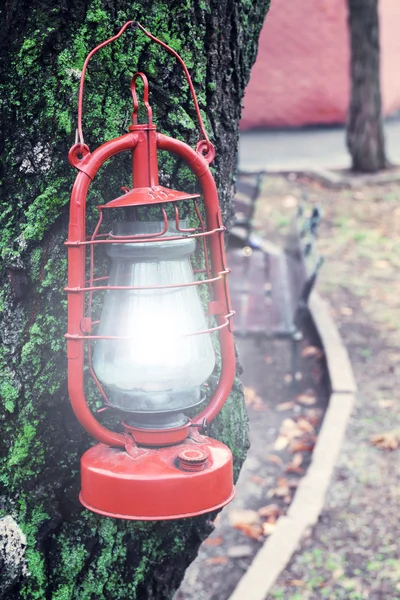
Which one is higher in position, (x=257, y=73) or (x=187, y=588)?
(x=257, y=73)

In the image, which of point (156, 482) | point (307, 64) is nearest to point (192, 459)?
point (156, 482)

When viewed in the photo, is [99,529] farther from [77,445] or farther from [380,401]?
[380,401]

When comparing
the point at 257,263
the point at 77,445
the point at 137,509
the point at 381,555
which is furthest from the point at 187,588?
the point at 257,263

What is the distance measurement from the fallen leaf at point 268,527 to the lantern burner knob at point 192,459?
236 centimetres

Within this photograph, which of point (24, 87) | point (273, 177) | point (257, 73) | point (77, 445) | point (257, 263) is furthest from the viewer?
point (257, 73)

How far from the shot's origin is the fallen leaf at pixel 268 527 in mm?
3523

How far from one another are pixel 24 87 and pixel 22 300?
0.46 meters

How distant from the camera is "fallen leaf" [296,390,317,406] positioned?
4.79 meters

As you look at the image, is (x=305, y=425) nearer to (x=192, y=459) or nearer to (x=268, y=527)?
(x=268, y=527)

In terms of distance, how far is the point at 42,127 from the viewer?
4.82ft

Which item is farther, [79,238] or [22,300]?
[22,300]

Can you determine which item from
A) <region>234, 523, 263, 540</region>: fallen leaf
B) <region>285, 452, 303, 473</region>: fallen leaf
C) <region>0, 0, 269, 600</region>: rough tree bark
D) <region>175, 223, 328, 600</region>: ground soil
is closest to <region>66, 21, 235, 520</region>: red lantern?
<region>0, 0, 269, 600</region>: rough tree bark

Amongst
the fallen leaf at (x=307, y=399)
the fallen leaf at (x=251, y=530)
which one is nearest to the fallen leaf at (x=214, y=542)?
the fallen leaf at (x=251, y=530)

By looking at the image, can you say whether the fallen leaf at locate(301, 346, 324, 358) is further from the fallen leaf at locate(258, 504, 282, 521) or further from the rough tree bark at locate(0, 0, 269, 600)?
the rough tree bark at locate(0, 0, 269, 600)
